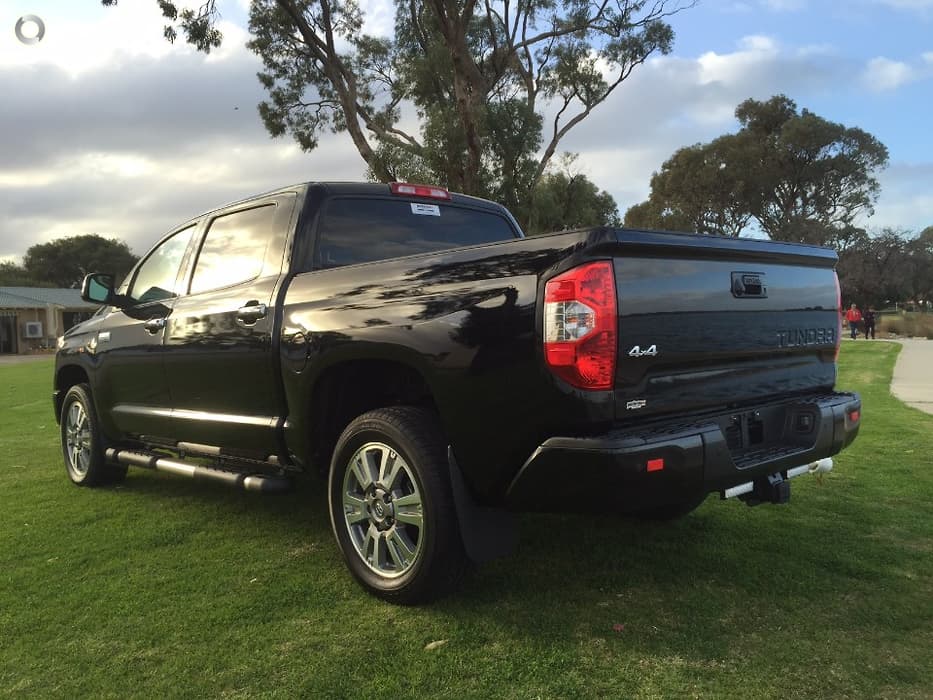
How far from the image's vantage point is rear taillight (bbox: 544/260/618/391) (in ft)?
8.66

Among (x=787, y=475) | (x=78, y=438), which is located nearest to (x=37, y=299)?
(x=78, y=438)

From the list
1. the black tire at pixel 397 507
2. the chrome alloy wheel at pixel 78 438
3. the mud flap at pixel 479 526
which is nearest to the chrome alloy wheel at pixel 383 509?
the black tire at pixel 397 507

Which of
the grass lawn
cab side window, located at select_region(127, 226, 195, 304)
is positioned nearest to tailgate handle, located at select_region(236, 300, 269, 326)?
cab side window, located at select_region(127, 226, 195, 304)

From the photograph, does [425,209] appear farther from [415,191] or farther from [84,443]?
[84,443]

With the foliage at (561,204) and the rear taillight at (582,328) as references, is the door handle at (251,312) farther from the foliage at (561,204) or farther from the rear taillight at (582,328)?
the foliage at (561,204)

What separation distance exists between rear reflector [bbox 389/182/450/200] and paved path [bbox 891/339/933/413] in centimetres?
742

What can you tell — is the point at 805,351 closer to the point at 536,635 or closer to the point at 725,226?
the point at 536,635

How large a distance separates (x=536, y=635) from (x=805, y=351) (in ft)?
6.11

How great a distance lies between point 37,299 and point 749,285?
4619 centimetres

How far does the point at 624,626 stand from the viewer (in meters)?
3.03

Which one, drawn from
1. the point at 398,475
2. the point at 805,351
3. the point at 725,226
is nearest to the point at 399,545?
the point at 398,475

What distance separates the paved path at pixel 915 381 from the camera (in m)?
10.0

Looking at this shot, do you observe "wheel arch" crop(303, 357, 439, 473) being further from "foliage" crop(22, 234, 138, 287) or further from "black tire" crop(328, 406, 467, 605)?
"foliage" crop(22, 234, 138, 287)

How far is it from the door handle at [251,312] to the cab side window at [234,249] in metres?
0.25
